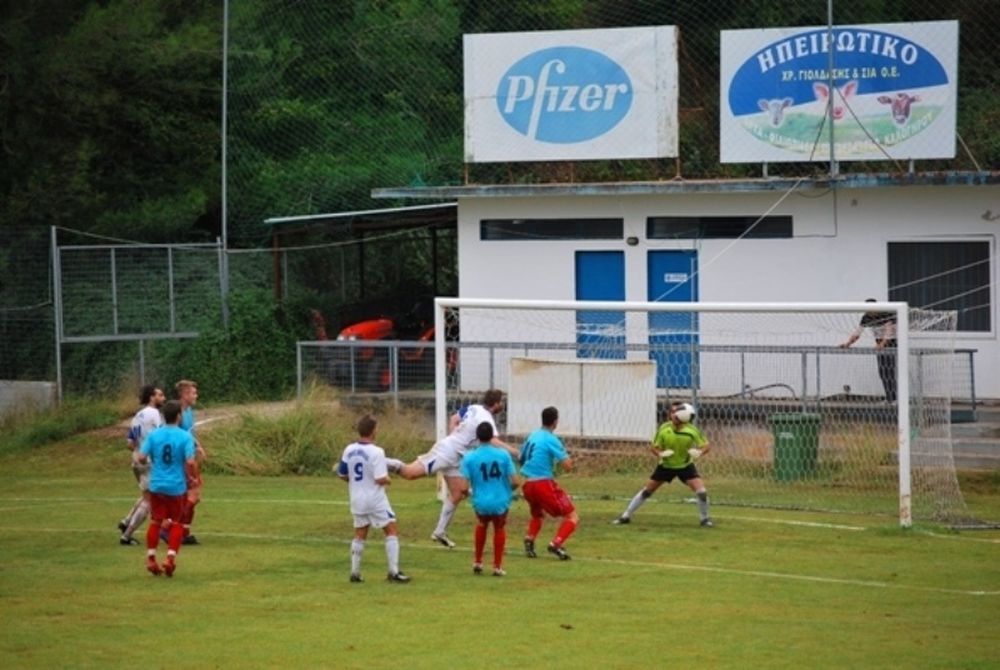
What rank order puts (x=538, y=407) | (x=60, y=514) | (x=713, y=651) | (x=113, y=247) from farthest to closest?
(x=113, y=247)
(x=538, y=407)
(x=60, y=514)
(x=713, y=651)

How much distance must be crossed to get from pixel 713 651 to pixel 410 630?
8.80 ft

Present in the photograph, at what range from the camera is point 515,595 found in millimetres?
17125

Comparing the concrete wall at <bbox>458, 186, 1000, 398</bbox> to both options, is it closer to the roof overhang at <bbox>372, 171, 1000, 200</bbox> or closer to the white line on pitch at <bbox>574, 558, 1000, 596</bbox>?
the roof overhang at <bbox>372, 171, 1000, 200</bbox>

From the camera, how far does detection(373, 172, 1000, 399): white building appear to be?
30516mm

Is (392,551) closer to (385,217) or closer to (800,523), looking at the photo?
(800,523)

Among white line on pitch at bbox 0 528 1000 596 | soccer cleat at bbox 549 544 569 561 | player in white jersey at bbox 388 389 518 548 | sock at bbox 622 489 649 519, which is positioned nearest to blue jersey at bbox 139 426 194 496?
player in white jersey at bbox 388 389 518 548

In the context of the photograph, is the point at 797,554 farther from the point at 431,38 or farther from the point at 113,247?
the point at 431,38

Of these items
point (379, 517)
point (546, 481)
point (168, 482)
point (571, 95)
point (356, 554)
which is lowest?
point (356, 554)

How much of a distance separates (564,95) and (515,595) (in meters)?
18.2

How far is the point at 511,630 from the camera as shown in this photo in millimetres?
15234

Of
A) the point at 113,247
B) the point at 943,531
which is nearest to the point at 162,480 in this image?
the point at 943,531

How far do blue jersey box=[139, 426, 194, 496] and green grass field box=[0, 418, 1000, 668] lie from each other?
93 cm

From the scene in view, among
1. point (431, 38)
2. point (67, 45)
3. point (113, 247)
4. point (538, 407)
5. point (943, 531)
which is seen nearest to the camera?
point (943, 531)

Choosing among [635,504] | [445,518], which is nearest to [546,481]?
[445,518]
